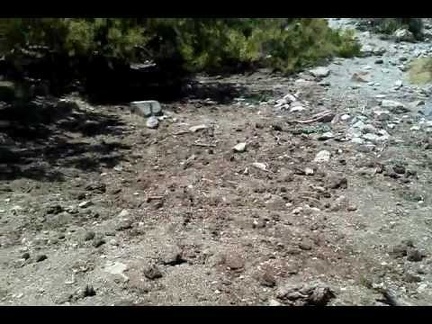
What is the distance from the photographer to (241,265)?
120 inches

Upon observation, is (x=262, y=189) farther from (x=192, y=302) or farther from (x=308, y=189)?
(x=192, y=302)

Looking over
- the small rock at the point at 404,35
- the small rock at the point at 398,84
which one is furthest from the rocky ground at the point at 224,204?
the small rock at the point at 404,35

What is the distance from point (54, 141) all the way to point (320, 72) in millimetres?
3872

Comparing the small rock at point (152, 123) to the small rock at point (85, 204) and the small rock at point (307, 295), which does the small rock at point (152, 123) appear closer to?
the small rock at point (85, 204)

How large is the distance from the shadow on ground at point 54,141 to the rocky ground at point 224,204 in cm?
2

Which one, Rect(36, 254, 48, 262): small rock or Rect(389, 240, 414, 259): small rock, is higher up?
Rect(36, 254, 48, 262): small rock

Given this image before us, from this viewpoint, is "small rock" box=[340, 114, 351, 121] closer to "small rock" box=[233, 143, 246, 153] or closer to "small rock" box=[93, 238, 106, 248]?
"small rock" box=[233, 143, 246, 153]

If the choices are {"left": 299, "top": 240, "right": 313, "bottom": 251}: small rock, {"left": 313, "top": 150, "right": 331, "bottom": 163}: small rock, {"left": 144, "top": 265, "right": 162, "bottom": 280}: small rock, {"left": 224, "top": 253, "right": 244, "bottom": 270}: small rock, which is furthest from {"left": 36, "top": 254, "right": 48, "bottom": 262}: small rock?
{"left": 313, "top": 150, "right": 331, "bottom": 163}: small rock

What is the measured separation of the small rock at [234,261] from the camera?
3.04 meters

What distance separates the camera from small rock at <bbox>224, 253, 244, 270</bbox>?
3035 millimetres

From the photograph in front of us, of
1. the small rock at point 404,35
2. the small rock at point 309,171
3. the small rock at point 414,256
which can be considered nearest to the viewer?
the small rock at point 414,256

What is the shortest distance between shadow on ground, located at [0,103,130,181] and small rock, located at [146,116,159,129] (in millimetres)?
251
